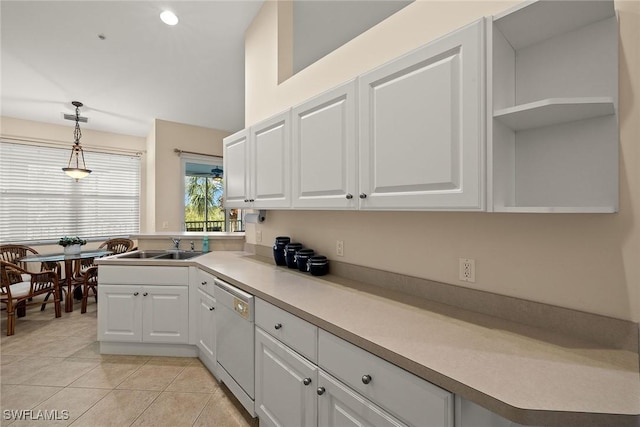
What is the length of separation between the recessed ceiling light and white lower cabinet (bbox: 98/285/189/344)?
2463mm

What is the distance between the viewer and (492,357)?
0.95 metres

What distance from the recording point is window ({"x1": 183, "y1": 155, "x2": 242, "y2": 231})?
18.1 ft

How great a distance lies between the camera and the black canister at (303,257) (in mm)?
2143

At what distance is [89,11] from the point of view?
105 inches

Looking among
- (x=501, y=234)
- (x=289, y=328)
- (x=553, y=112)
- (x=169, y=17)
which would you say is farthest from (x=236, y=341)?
(x=169, y=17)

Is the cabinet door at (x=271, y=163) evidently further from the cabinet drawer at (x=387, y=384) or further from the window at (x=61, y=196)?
the window at (x=61, y=196)

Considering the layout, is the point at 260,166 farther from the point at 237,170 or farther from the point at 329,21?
the point at 329,21

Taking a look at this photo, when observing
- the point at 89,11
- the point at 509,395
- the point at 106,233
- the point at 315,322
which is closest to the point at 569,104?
the point at 509,395

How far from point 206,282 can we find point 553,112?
7.79 ft

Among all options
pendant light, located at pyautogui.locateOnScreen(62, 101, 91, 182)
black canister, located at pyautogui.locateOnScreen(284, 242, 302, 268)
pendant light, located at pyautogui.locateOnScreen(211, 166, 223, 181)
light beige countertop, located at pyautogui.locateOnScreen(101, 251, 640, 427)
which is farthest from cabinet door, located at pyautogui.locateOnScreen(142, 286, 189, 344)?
pendant light, located at pyautogui.locateOnScreen(211, 166, 223, 181)

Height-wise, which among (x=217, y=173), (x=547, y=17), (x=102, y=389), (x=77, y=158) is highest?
(x=77, y=158)

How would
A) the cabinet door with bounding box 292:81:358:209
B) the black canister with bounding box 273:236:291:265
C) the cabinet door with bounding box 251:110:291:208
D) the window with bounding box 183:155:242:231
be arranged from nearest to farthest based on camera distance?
the cabinet door with bounding box 292:81:358:209 → the cabinet door with bounding box 251:110:291:208 → the black canister with bounding box 273:236:291:265 → the window with bounding box 183:155:242:231

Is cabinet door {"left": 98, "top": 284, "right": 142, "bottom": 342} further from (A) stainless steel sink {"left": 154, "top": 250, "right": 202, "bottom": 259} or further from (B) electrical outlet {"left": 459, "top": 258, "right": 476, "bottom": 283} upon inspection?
(B) electrical outlet {"left": 459, "top": 258, "right": 476, "bottom": 283}

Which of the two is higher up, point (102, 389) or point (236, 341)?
point (236, 341)
